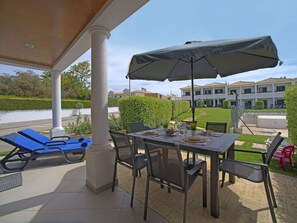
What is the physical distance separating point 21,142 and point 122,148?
10.1ft

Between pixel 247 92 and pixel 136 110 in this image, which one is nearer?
pixel 136 110

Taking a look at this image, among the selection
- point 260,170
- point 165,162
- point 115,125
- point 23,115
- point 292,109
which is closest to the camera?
point 165,162

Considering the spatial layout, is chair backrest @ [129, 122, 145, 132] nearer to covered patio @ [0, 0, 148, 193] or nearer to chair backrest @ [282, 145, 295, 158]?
covered patio @ [0, 0, 148, 193]

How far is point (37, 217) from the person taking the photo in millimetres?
2104

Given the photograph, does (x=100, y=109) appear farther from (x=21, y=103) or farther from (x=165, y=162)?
(x=21, y=103)

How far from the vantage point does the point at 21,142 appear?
12.7 feet

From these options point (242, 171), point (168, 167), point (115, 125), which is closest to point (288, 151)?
point (242, 171)

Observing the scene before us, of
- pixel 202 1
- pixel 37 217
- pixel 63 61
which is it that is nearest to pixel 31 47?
pixel 63 61

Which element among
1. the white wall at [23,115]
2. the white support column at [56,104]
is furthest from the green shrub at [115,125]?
the white wall at [23,115]

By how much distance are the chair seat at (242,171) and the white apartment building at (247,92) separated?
1132 inches

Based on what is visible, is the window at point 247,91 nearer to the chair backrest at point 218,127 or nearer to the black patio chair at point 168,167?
the chair backrest at point 218,127

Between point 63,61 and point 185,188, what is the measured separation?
533 cm

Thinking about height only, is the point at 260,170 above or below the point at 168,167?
below

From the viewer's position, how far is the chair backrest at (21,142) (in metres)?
3.64
